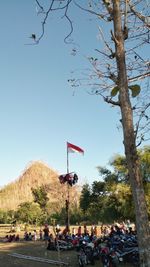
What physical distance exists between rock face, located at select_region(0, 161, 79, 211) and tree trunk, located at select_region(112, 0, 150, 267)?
50018mm

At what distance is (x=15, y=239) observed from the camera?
2950 cm

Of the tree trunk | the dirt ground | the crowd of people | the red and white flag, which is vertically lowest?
the dirt ground

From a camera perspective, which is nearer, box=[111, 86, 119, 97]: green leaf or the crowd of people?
box=[111, 86, 119, 97]: green leaf

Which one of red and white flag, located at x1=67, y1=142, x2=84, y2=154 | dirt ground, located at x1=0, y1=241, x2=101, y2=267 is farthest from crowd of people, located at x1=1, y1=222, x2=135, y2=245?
red and white flag, located at x1=67, y1=142, x2=84, y2=154

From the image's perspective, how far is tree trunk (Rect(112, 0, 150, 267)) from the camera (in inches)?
225

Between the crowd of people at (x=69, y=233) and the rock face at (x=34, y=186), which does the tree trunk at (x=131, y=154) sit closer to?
the crowd of people at (x=69, y=233)

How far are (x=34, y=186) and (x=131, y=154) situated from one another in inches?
2894

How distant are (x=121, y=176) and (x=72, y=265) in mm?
25957

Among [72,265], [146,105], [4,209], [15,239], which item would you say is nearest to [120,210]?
[15,239]

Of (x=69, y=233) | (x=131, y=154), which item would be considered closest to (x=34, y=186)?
(x=69, y=233)

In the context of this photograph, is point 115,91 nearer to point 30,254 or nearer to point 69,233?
point 30,254

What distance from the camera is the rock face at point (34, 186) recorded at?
5903cm

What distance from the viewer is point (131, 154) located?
5.88m

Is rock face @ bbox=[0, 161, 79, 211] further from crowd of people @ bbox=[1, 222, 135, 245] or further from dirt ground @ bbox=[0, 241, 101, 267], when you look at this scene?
dirt ground @ bbox=[0, 241, 101, 267]
